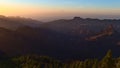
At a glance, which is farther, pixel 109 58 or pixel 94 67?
pixel 94 67

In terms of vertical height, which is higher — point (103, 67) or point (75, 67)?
point (103, 67)

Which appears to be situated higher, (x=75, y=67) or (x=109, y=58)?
(x=109, y=58)

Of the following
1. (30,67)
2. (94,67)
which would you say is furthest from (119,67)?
(30,67)

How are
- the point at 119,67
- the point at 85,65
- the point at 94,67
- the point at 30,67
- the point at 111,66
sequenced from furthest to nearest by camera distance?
the point at 30,67
the point at 85,65
the point at 94,67
the point at 111,66
the point at 119,67

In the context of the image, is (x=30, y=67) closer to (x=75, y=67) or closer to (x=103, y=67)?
(x=75, y=67)

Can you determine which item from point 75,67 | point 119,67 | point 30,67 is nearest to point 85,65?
point 75,67

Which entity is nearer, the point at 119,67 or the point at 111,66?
the point at 119,67

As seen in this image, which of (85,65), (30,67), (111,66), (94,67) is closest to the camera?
(111,66)

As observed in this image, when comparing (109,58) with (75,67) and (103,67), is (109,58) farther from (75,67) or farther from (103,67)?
(75,67)

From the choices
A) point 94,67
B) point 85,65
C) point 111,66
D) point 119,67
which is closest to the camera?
point 119,67
